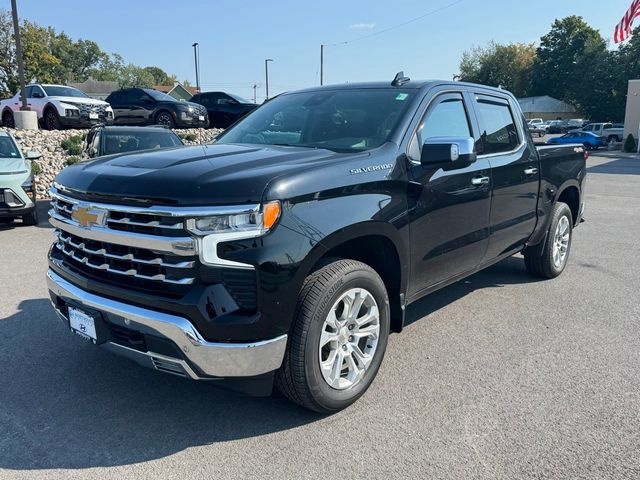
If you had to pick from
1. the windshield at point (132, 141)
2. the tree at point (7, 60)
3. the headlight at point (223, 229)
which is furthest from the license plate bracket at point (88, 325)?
the tree at point (7, 60)

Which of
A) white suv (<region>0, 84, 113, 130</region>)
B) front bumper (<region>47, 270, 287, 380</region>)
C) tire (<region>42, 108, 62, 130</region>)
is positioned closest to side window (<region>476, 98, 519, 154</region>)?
front bumper (<region>47, 270, 287, 380</region>)

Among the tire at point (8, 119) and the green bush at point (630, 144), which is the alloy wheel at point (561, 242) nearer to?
the tire at point (8, 119)

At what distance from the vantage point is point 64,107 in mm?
16078

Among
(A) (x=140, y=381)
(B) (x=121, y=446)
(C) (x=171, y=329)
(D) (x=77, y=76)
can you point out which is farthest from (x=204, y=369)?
(D) (x=77, y=76)

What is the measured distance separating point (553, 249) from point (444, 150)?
3082 mm

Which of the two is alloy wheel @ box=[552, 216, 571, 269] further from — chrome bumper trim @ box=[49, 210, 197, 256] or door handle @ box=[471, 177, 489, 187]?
chrome bumper trim @ box=[49, 210, 197, 256]

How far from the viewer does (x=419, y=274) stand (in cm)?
380

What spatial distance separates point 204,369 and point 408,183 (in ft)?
5.75

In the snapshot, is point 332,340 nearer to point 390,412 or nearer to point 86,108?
point 390,412

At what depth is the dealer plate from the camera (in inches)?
119

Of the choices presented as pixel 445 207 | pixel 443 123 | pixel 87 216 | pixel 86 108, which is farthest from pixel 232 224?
pixel 86 108

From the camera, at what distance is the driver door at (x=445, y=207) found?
3.68 metres

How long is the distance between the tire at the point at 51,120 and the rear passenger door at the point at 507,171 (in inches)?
586

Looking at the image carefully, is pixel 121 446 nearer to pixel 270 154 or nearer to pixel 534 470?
pixel 270 154
